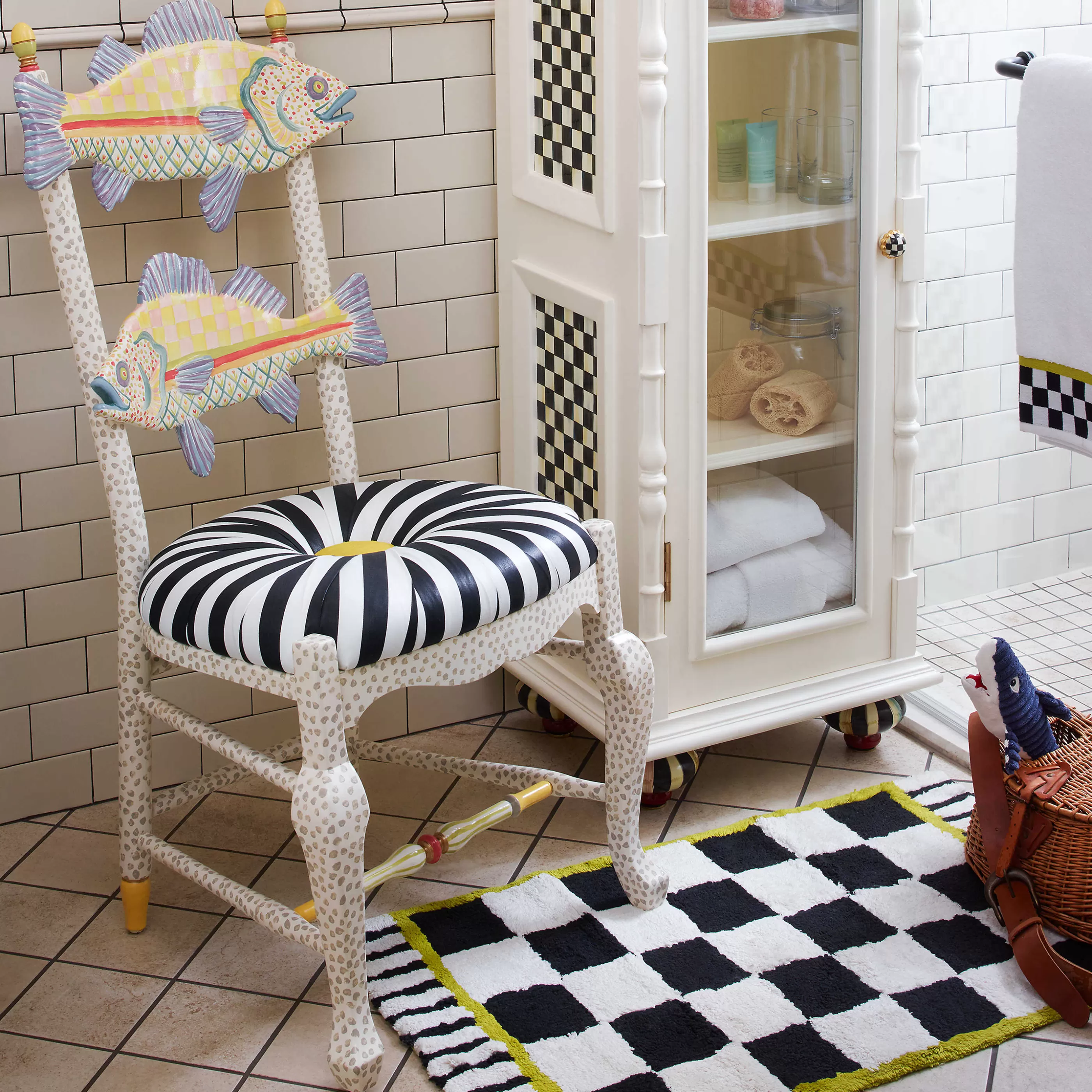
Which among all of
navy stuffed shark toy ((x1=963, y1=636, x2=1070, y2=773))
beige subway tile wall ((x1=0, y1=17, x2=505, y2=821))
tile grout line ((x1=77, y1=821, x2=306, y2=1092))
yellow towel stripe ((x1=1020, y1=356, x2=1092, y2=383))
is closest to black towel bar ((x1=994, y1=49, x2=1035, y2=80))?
yellow towel stripe ((x1=1020, y1=356, x2=1092, y2=383))

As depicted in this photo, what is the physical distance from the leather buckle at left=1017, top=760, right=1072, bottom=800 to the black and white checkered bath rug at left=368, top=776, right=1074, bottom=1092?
0.69ft

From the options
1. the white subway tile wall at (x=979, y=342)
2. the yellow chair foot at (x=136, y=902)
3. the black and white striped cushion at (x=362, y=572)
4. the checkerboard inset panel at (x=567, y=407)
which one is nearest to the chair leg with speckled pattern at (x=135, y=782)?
the yellow chair foot at (x=136, y=902)

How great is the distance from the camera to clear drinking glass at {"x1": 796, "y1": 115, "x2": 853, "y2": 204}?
208 centimetres

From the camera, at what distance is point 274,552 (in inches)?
69.6

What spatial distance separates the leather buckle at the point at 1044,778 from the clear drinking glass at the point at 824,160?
2.75 ft

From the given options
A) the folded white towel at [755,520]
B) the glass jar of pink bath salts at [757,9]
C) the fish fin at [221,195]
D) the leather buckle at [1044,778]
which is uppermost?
the glass jar of pink bath salts at [757,9]

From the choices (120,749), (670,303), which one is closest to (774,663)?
(670,303)

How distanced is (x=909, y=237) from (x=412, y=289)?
2.50 ft

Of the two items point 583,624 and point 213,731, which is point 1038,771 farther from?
point 213,731

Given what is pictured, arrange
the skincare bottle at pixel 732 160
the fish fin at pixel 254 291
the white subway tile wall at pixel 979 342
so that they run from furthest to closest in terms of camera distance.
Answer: the white subway tile wall at pixel 979 342 < the skincare bottle at pixel 732 160 < the fish fin at pixel 254 291

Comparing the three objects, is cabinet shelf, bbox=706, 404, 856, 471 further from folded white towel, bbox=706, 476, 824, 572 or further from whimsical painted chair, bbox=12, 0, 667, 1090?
whimsical painted chair, bbox=12, 0, 667, 1090

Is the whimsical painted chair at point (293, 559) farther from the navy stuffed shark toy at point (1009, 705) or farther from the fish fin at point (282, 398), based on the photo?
the navy stuffed shark toy at point (1009, 705)

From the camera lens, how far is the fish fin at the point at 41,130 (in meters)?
1.76

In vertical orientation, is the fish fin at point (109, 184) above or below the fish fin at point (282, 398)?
above
